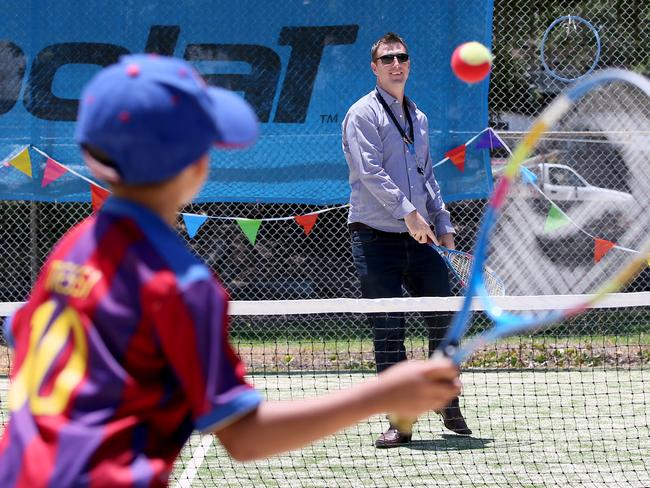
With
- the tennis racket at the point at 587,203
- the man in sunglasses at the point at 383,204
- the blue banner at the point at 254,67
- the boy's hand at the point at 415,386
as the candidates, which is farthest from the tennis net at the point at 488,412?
the boy's hand at the point at 415,386

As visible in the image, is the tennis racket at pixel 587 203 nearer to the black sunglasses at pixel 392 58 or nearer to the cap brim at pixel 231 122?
the black sunglasses at pixel 392 58

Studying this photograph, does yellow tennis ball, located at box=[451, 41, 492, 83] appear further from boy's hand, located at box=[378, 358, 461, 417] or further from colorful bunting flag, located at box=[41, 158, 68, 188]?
colorful bunting flag, located at box=[41, 158, 68, 188]

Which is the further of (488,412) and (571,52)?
(571,52)

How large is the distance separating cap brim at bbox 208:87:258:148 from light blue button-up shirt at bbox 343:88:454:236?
3.52 meters

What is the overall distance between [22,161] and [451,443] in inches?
170

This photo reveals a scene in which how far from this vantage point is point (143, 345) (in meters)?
1.65

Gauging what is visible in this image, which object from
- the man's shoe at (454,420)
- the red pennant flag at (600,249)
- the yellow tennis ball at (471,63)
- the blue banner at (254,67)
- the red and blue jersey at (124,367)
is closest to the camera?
the red and blue jersey at (124,367)

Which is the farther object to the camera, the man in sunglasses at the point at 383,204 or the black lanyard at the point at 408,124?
the black lanyard at the point at 408,124

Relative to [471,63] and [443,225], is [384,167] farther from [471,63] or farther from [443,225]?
[471,63]

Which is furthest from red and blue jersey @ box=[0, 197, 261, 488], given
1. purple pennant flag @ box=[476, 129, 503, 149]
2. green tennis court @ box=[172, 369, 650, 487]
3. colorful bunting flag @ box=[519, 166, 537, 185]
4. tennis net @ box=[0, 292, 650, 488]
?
colorful bunting flag @ box=[519, 166, 537, 185]

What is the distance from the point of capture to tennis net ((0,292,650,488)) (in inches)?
193

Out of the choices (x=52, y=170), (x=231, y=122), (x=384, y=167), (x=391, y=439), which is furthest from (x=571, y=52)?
(x=231, y=122)

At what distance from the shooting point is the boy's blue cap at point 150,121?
5.44 ft

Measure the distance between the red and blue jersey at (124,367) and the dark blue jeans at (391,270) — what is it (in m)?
3.72
